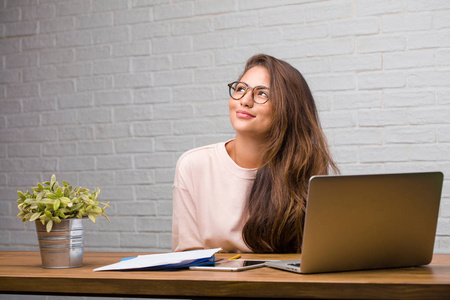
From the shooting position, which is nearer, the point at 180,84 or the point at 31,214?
the point at 31,214

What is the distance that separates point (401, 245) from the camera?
3.59 feet

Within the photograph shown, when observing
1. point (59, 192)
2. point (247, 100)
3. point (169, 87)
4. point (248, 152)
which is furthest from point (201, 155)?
point (169, 87)

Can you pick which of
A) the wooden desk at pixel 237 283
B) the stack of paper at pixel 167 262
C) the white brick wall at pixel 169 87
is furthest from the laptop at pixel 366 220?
the white brick wall at pixel 169 87

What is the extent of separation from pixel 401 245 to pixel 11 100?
9.04 feet

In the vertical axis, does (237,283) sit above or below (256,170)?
below

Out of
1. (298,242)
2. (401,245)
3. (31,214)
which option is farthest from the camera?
(298,242)

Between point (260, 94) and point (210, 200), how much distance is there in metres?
0.42

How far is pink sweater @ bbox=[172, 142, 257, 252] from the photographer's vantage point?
1864mm

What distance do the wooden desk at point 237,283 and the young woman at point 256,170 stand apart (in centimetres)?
67

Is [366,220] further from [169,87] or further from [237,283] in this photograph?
[169,87]

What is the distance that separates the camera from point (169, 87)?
2936 mm

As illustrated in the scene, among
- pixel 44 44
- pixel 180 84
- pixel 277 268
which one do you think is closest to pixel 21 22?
pixel 44 44

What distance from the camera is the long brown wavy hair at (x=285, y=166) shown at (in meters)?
1.76

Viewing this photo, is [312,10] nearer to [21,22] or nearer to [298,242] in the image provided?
[298,242]
